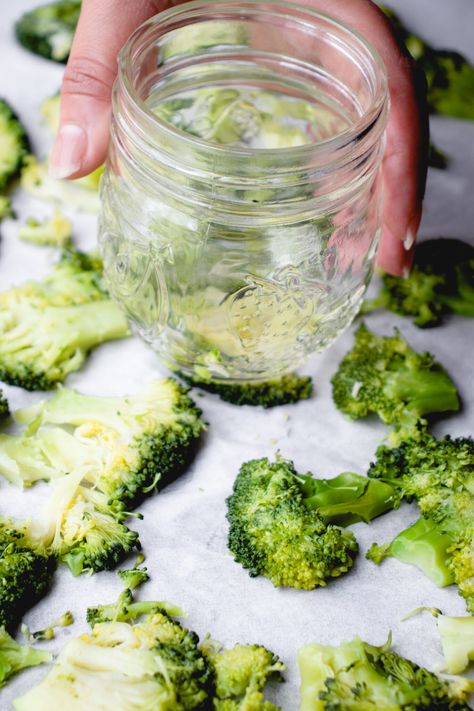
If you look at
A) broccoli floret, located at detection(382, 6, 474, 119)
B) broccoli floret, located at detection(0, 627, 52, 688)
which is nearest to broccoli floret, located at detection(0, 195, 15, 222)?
broccoli floret, located at detection(0, 627, 52, 688)

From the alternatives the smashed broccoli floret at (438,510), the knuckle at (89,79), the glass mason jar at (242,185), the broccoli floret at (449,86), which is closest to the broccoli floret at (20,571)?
the glass mason jar at (242,185)

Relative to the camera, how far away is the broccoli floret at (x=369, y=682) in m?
1.20

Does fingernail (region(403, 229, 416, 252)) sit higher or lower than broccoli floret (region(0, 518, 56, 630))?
higher

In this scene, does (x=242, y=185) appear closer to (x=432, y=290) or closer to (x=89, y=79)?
(x=89, y=79)

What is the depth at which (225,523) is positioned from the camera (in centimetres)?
149

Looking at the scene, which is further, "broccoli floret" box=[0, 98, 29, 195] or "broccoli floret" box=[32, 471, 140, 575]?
"broccoli floret" box=[0, 98, 29, 195]

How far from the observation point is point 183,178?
130cm

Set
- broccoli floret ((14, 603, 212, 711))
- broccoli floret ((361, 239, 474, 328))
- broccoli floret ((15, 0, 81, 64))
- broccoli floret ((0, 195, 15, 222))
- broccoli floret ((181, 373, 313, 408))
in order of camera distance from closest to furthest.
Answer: broccoli floret ((14, 603, 212, 711))
broccoli floret ((181, 373, 313, 408))
broccoli floret ((361, 239, 474, 328))
broccoli floret ((0, 195, 15, 222))
broccoli floret ((15, 0, 81, 64))

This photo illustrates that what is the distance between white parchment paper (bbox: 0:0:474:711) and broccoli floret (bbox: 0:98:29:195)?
0.22ft

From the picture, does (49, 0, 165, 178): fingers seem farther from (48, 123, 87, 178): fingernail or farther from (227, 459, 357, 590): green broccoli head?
(227, 459, 357, 590): green broccoli head

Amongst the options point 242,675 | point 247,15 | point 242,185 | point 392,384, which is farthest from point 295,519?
point 247,15

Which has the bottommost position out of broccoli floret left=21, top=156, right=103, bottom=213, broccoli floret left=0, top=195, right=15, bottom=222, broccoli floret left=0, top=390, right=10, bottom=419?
broccoli floret left=0, top=390, right=10, bottom=419

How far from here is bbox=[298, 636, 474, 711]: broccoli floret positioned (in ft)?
3.94

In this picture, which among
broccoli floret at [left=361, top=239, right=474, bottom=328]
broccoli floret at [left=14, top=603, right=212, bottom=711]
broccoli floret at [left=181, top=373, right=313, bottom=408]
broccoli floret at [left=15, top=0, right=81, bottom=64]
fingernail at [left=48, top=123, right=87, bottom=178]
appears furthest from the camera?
broccoli floret at [left=15, top=0, right=81, bottom=64]
